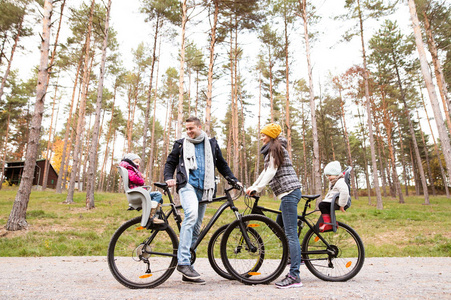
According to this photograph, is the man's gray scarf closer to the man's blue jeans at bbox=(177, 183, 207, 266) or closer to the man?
the man

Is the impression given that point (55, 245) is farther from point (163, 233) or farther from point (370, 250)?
point (370, 250)

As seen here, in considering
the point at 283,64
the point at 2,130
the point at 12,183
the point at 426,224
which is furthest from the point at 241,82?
the point at 12,183

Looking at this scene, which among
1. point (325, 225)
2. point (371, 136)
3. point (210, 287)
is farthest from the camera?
point (371, 136)

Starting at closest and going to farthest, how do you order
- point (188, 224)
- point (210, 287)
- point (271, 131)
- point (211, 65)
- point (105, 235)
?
point (210, 287), point (188, 224), point (271, 131), point (105, 235), point (211, 65)

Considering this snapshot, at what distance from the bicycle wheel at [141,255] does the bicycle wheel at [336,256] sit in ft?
5.89

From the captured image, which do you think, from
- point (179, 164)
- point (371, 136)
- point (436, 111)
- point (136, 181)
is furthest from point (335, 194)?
point (371, 136)

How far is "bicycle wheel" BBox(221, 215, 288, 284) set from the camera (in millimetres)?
3152

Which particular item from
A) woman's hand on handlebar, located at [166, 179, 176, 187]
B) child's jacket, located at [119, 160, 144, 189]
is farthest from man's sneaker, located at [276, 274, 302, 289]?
child's jacket, located at [119, 160, 144, 189]

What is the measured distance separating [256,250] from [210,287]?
69cm

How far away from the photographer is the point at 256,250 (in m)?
3.19

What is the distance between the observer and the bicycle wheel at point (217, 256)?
3.20 m

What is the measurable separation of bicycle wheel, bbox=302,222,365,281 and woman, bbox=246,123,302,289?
0.50 metres

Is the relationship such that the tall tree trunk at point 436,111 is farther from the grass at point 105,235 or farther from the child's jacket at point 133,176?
the child's jacket at point 133,176

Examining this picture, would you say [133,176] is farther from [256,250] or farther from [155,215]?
[256,250]
